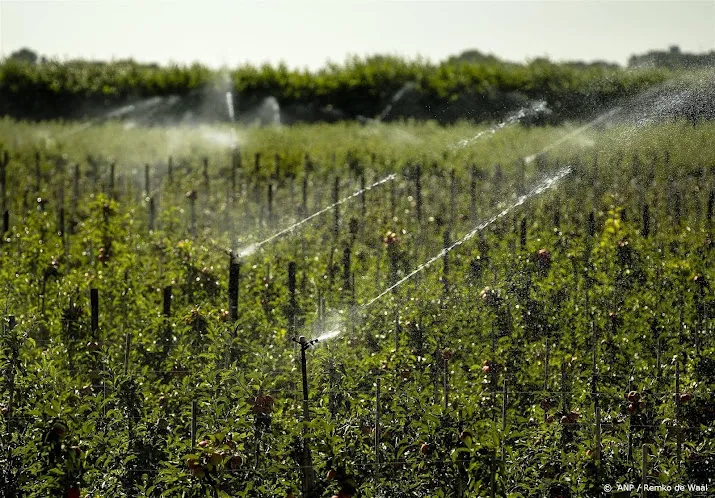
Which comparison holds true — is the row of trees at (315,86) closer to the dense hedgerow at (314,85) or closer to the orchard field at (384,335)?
the dense hedgerow at (314,85)

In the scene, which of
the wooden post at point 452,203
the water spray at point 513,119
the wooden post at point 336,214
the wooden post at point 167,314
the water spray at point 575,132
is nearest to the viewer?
the wooden post at point 167,314

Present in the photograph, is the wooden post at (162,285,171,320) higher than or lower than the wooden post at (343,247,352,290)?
higher

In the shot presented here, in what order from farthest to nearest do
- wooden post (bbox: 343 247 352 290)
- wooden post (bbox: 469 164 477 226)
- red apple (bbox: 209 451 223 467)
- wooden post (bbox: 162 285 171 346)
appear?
1. wooden post (bbox: 469 164 477 226)
2. wooden post (bbox: 343 247 352 290)
3. wooden post (bbox: 162 285 171 346)
4. red apple (bbox: 209 451 223 467)

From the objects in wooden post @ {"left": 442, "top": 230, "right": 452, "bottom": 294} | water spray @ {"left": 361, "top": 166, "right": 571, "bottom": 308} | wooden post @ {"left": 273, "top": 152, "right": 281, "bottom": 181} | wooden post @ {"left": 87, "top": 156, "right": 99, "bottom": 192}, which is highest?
wooden post @ {"left": 442, "top": 230, "right": 452, "bottom": 294}

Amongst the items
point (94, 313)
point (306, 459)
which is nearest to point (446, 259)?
point (94, 313)

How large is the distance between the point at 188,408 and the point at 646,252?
202 inches

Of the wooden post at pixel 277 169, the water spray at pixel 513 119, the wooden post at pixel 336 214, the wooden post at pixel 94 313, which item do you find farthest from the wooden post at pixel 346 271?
the water spray at pixel 513 119

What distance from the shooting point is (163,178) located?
56.1 ft

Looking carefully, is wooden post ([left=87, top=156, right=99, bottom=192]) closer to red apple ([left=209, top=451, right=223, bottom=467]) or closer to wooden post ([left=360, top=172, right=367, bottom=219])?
wooden post ([left=360, top=172, right=367, bottom=219])

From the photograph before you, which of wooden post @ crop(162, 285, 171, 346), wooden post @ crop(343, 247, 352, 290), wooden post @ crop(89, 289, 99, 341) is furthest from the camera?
wooden post @ crop(343, 247, 352, 290)

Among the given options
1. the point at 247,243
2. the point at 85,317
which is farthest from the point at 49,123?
the point at 85,317

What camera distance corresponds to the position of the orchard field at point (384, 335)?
5.21m

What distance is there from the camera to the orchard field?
521 centimetres

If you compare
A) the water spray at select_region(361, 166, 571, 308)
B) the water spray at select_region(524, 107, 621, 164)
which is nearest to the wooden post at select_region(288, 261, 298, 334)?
the water spray at select_region(361, 166, 571, 308)
